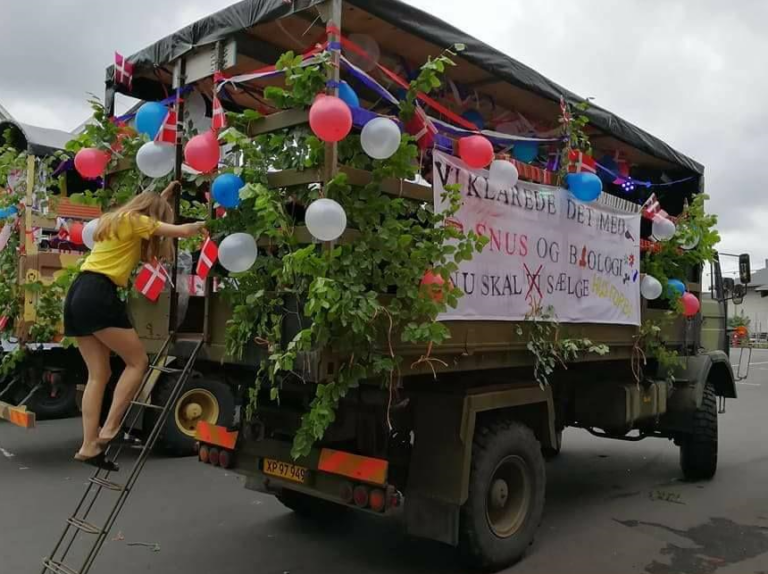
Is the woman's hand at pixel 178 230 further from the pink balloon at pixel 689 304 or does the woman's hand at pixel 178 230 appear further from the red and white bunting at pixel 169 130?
the pink balloon at pixel 689 304

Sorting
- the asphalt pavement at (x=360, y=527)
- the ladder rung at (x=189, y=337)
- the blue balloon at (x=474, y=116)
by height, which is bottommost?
the asphalt pavement at (x=360, y=527)

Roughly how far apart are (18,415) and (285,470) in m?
3.63

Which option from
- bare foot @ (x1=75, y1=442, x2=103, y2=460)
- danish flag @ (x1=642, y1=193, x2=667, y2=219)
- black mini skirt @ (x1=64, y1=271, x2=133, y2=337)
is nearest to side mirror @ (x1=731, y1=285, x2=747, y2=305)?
danish flag @ (x1=642, y1=193, x2=667, y2=219)

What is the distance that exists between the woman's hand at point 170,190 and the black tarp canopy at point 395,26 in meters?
0.83

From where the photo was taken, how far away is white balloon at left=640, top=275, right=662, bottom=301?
6066 mm

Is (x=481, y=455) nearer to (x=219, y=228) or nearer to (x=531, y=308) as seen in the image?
(x=531, y=308)

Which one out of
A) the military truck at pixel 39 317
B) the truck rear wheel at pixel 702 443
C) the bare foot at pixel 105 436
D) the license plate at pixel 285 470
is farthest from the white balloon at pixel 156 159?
the truck rear wheel at pixel 702 443

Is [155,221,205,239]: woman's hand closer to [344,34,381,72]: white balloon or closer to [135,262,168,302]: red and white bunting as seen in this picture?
[135,262,168,302]: red and white bunting

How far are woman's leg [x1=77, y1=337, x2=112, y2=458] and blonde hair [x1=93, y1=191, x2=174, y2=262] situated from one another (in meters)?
0.61

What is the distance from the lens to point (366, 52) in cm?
427

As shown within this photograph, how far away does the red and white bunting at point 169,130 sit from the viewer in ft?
14.3

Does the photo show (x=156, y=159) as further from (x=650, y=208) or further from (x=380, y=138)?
(x=650, y=208)

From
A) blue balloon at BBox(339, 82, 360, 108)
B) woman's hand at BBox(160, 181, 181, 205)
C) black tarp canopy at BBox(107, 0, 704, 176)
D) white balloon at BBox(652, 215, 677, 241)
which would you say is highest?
black tarp canopy at BBox(107, 0, 704, 176)

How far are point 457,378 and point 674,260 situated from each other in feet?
10.7
